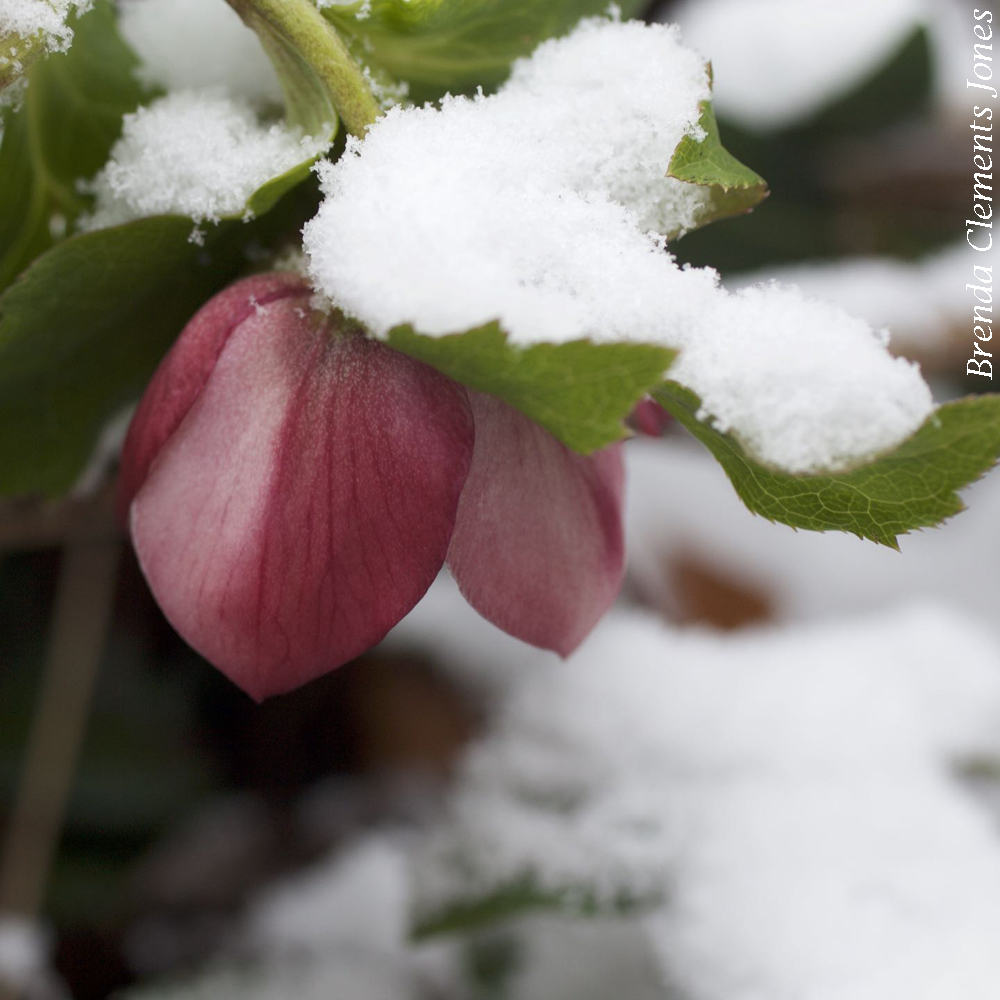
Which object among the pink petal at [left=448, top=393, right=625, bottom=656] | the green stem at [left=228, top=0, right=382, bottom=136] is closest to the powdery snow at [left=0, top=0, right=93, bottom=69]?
the green stem at [left=228, top=0, right=382, bottom=136]

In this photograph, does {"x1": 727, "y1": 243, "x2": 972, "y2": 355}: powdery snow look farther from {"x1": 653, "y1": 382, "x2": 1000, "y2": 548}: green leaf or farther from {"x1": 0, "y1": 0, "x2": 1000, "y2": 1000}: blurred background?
{"x1": 653, "y1": 382, "x2": 1000, "y2": 548}: green leaf

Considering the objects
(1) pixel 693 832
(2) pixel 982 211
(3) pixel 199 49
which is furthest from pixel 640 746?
(2) pixel 982 211

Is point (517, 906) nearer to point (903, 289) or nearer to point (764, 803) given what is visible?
point (764, 803)

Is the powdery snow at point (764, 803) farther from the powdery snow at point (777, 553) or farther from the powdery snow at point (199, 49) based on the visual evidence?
the powdery snow at point (199, 49)

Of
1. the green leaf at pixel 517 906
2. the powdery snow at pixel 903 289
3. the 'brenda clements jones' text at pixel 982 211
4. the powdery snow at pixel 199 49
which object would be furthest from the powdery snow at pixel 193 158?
the 'brenda clements jones' text at pixel 982 211

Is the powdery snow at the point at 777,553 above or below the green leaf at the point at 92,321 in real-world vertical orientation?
below

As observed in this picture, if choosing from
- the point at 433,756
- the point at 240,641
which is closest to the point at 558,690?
the point at 433,756
